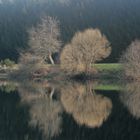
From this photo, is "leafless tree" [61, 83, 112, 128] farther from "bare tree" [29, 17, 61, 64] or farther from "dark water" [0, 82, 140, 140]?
"bare tree" [29, 17, 61, 64]

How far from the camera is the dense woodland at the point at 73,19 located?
325ft

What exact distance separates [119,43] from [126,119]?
65.2 metres

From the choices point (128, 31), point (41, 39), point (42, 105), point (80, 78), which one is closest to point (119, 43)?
point (128, 31)

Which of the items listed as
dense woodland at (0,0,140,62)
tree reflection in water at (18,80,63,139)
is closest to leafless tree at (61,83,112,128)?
tree reflection in water at (18,80,63,139)

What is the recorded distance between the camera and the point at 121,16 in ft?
341

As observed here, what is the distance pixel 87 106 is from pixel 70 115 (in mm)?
4726

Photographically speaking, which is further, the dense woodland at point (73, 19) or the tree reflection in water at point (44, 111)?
the dense woodland at point (73, 19)

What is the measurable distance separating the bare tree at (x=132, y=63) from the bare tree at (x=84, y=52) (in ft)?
15.2

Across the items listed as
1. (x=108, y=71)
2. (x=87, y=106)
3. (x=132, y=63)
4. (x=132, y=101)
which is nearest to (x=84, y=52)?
(x=108, y=71)

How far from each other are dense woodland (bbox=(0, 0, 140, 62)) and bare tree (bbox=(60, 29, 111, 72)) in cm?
1968

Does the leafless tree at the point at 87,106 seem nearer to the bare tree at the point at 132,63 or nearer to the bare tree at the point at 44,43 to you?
the bare tree at the point at 132,63

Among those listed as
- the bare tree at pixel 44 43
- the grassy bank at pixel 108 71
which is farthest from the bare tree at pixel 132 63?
the bare tree at pixel 44 43

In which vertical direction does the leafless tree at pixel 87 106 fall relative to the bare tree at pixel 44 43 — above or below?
below

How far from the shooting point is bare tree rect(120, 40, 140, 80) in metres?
65.8
